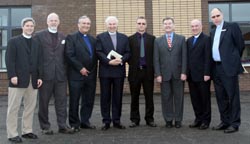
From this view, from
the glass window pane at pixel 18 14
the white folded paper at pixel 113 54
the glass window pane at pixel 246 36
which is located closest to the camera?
the white folded paper at pixel 113 54

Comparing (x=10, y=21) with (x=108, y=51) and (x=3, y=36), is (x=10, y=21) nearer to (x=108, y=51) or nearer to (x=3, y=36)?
(x=3, y=36)

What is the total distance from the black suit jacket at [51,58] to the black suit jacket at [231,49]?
9.37 ft

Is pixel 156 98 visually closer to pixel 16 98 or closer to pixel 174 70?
pixel 174 70

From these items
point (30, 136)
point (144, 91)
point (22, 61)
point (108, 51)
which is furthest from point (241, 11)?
point (30, 136)

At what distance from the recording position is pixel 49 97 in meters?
6.87


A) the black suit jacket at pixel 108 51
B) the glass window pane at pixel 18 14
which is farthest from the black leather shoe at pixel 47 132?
the glass window pane at pixel 18 14

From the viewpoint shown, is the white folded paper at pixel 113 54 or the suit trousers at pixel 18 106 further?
the white folded paper at pixel 113 54

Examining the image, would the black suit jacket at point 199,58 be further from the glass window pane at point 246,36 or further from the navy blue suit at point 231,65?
the glass window pane at point 246,36

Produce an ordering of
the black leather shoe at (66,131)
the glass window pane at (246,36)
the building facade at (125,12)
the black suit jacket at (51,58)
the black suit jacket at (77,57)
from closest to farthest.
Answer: the black suit jacket at (51,58) → the black leather shoe at (66,131) → the black suit jacket at (77,57) → the building facade at (125,12) → the glass window pane at (246,36)

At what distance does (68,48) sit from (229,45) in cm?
288

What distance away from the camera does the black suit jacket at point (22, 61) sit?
244 inches

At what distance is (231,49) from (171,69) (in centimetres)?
115

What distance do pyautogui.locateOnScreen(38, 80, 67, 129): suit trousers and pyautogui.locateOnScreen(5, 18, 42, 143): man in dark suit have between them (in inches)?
11.4

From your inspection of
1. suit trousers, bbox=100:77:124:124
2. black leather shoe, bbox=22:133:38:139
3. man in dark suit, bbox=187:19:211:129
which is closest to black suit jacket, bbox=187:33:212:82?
man in dark suit, bbox=187:19:211:129
